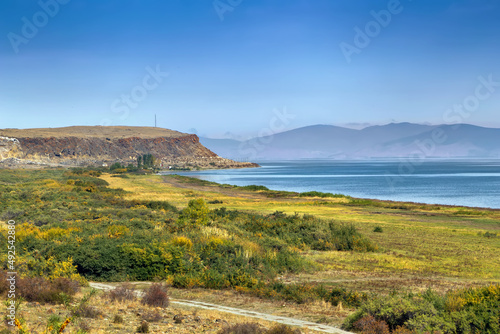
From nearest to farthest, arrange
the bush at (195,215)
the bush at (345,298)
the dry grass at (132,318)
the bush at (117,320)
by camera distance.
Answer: the dry grass at (132,318) < the bush at (117,320) < the bush at (345,298) < the bush at (195,215)

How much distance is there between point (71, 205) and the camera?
34094 mm

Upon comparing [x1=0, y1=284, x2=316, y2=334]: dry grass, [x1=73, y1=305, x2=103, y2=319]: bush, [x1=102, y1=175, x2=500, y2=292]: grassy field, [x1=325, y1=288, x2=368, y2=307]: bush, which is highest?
[x1=73, y1=305, x2=103, y2=319]: bush

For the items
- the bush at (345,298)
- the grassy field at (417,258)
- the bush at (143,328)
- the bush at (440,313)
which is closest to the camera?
the bush at (440,313)

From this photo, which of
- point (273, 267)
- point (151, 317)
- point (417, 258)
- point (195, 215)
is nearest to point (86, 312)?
point (151, 317)

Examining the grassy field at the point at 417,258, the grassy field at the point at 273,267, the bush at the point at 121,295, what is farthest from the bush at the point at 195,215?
the bush at the point at 121,295

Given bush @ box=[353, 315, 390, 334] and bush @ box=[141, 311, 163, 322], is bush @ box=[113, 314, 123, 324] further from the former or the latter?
bush @ box=[353, 315, 390, 334]

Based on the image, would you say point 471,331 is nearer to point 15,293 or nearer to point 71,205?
point 15,293

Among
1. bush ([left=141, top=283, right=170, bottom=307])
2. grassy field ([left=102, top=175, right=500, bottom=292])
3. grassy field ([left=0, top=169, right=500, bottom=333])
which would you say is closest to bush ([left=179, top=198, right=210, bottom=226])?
grassy field ([left=0, top=169, right=500, bottom=333])

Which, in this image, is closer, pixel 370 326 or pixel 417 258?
pixel 370 326

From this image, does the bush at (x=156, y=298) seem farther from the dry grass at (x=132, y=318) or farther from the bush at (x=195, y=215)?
the bush at (x=195, y=215)

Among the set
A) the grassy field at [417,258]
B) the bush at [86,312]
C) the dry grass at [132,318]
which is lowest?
the grassy field at [417,258]

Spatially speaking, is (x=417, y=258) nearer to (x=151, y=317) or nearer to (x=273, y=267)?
(x=273, y=267)

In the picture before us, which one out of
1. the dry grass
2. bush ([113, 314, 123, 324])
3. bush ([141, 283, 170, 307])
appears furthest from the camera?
bush ([141, 283, 170, 307])

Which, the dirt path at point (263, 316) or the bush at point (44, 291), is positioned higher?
the bush at point (44, 291)
